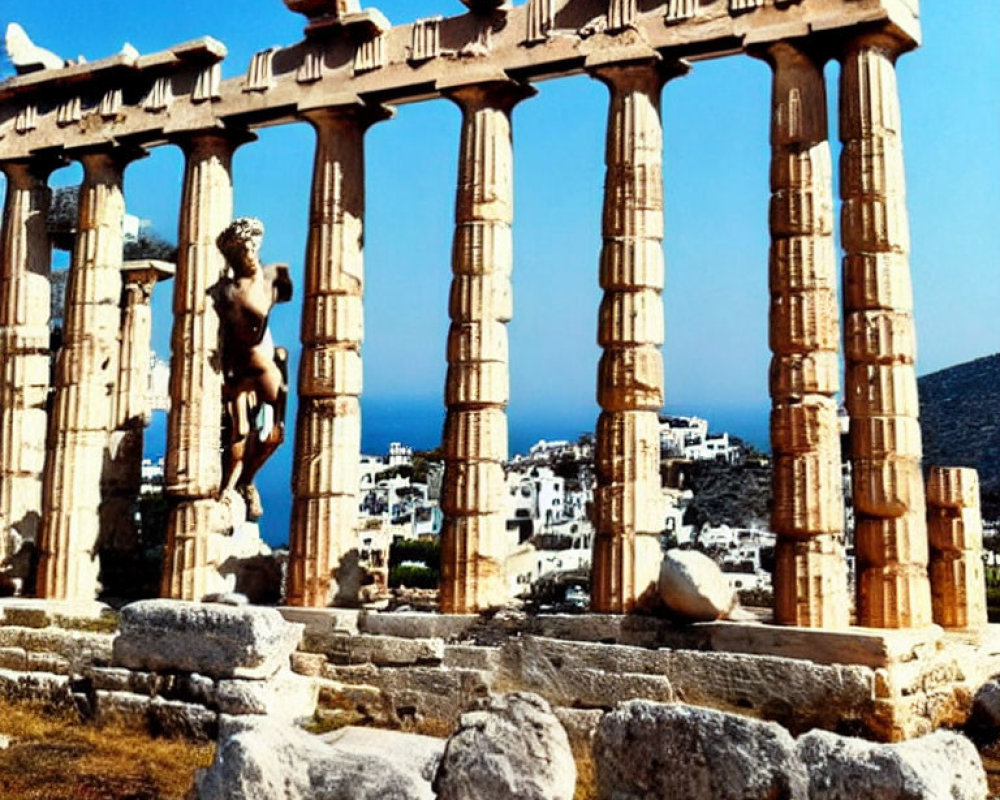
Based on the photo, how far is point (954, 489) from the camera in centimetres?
1520

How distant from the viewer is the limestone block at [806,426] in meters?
13.1

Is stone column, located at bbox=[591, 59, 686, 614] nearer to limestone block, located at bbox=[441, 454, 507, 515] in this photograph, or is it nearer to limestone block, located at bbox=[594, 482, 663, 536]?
limestone block, located at bbox=[594, 482, 663, 536]

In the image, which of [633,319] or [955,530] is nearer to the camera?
[633,319]

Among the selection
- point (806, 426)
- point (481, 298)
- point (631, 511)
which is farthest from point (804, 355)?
point (481, 298)

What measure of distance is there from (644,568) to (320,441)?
4.82 metres

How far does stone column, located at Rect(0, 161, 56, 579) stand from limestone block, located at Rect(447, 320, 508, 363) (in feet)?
25.8

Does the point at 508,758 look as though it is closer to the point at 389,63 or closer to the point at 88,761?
the point at 88,761

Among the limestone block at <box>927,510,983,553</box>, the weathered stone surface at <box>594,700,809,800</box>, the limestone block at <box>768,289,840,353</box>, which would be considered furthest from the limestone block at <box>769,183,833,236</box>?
the weathered stone surface at <box>594,700,809,800</box>

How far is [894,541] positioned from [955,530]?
2.78m

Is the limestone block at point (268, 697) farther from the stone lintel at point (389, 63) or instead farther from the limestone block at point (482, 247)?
the stone lintel at point (389, 63)

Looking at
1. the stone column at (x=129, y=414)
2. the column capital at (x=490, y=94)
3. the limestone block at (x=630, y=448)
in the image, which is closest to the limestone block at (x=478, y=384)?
→ the limestone block at (x=630, y=448)

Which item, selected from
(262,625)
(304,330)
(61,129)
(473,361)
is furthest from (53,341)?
(262,625)

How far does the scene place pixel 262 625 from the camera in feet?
38.9

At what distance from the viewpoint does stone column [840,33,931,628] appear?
42.0 feet
